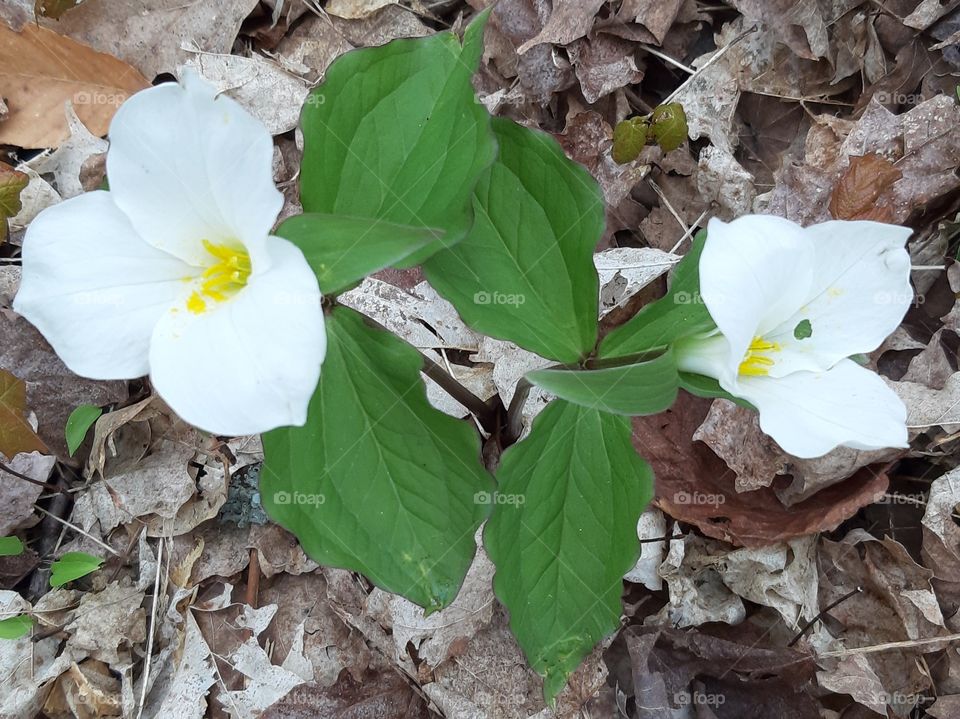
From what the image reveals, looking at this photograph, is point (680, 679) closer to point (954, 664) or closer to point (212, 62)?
point (954, 664)

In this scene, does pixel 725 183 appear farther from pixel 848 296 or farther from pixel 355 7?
pixel 355 7

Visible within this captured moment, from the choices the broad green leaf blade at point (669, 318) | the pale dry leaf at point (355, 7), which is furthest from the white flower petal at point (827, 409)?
the pale dry leaf at point (355, 7)

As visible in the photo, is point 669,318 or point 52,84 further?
point 52,84

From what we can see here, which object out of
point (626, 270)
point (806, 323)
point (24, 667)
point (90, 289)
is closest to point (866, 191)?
point (626, 270)

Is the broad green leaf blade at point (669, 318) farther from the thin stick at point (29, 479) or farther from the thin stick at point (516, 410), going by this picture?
the thin stick at point (29, 479)

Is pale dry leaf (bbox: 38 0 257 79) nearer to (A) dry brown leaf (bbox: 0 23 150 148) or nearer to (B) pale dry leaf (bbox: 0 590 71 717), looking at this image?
(A) dry brown leaf (bbox: 0 23 150 148)

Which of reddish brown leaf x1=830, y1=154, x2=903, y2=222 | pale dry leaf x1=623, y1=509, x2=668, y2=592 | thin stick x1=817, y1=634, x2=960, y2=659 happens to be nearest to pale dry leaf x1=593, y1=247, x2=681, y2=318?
reddish brown leaf x1=830, y1=154, x2=903, y2=222
